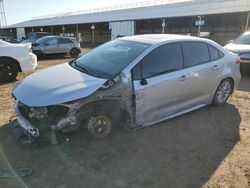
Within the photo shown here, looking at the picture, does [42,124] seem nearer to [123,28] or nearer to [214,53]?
[214,53]

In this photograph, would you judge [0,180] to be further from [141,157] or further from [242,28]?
→ [242,28]

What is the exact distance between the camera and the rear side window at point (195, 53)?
4.60 meters

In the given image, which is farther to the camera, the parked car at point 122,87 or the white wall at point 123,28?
the white wall at point 123,28

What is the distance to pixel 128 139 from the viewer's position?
4059 millimetres

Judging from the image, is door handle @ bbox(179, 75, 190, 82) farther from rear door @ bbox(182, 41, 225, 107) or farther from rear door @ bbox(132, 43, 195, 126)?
rear door @ bbox(182, 41, 225, 107)

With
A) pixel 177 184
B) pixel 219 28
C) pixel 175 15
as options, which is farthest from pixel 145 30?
pixel 177 184

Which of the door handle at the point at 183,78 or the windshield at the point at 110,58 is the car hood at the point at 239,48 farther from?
the windshield at the point at 110,58

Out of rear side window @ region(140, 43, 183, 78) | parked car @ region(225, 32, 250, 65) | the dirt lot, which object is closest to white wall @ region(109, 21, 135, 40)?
parked car @ region(225, 32, 250, 65)

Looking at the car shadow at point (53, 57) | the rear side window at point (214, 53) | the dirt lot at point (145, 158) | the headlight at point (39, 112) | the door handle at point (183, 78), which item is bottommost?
the car shadow at point (53, 57)

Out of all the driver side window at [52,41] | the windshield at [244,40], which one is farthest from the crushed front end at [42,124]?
the driver side window at [52,41]

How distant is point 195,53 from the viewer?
4777mm

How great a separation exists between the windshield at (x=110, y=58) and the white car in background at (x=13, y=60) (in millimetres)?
3852

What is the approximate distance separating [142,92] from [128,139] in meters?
0.82

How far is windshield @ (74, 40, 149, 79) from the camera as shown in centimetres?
399
